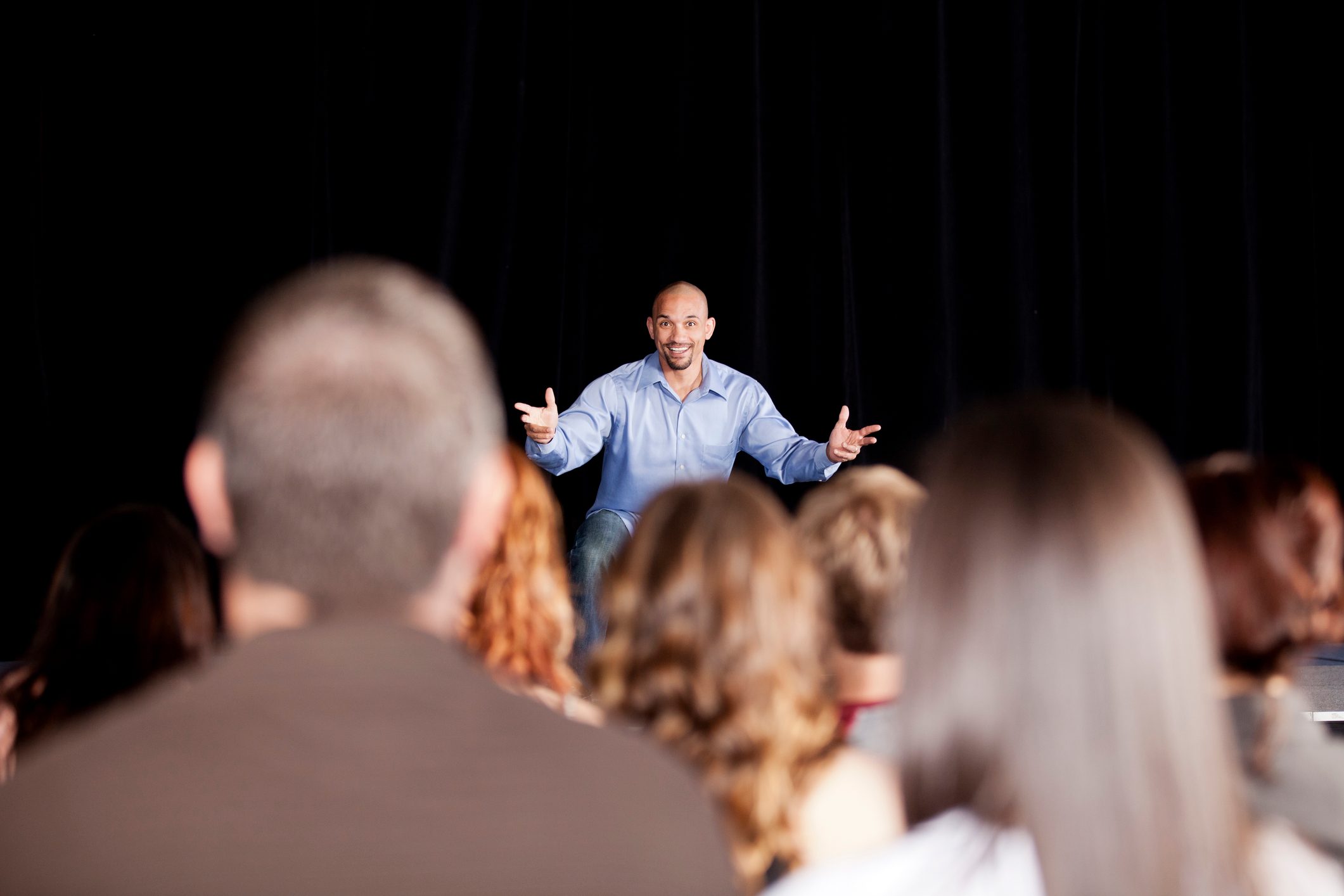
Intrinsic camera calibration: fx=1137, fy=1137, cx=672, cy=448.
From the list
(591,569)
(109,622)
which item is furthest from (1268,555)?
(591,569)

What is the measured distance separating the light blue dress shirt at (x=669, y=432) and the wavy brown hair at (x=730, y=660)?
242 cm

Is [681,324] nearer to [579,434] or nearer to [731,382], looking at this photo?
[731,382]

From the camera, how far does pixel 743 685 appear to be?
3.68ft

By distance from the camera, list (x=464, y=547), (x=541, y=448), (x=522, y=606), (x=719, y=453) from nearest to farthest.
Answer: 1. (x=464, y=547)
2. (x=522, y=606)
3. (x=541, y=448)
4. (x=719, y=453)

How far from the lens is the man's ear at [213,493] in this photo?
56cm

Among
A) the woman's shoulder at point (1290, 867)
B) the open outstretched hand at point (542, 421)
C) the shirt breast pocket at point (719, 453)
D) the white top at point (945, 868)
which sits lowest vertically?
the woman's shoulder at point (1290, 867)

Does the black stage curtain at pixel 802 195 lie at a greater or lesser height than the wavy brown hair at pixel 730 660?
greater

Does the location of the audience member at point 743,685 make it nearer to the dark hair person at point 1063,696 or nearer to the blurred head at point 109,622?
the dark hair person at point 1063,696

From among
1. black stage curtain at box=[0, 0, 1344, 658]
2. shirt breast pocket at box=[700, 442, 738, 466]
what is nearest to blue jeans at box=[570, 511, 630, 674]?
shirt breast pocket at box=[700, 442, 738, 466]

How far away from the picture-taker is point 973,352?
4.37m

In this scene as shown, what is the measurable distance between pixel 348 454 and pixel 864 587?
0.93 m

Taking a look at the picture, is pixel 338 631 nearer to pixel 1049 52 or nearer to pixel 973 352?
pixel 973 352

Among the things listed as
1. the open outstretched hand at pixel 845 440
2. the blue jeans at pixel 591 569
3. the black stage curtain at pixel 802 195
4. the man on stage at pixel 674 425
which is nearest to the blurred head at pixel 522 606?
the blue jeans at pixel 591 569

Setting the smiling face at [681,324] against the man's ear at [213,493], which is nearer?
the man's ear at [213,493]
